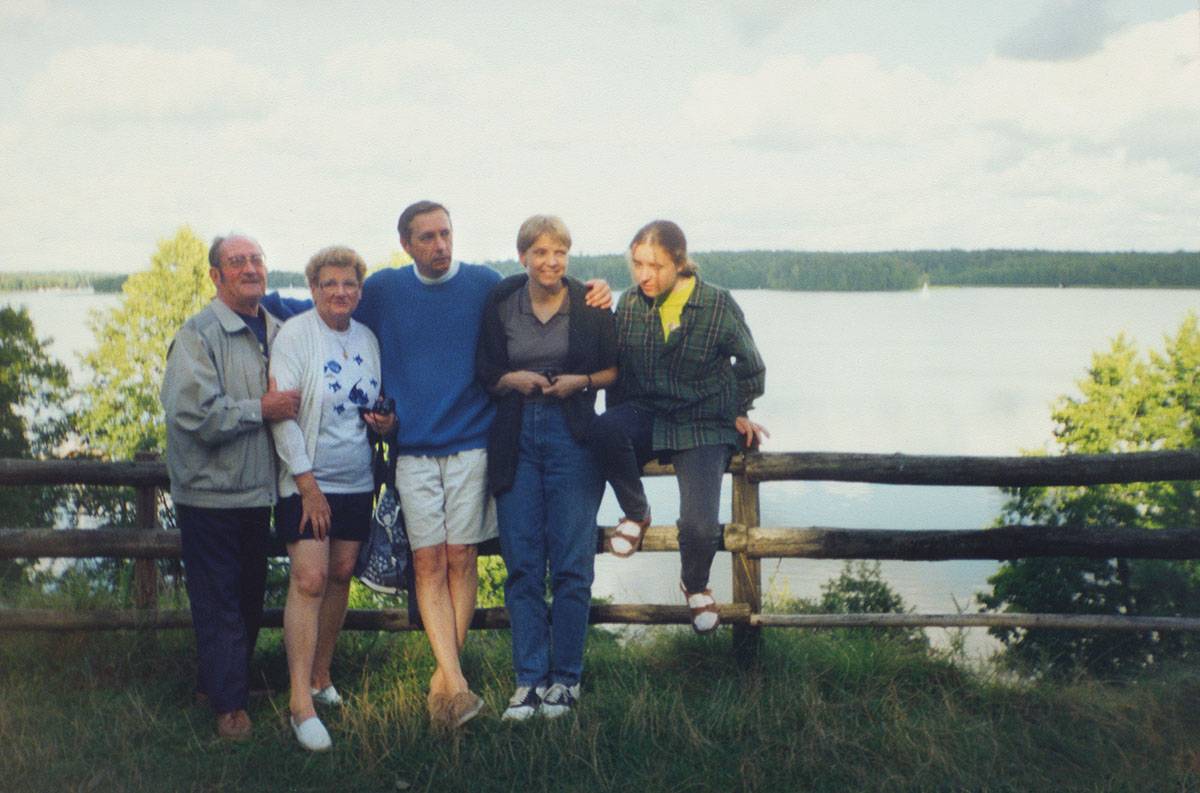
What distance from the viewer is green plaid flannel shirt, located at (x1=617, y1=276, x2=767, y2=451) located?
4.76m

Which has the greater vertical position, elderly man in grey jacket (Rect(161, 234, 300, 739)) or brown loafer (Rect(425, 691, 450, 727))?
elderly man in grey jacket (Rect(161, 234, 300, 739))

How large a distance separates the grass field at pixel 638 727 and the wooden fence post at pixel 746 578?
8 cm

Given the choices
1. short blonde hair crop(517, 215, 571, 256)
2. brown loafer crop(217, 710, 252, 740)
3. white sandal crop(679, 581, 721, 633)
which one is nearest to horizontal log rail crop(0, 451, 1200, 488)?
white sandal crop(679, 581, 721, 633)

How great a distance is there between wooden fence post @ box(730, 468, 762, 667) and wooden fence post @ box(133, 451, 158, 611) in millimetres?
2830

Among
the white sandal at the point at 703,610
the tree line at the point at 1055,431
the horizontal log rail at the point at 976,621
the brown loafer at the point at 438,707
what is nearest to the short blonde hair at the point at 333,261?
the brown loafer at the point at 438,707

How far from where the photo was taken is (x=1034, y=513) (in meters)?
23.6

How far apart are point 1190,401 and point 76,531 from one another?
98.0 ft

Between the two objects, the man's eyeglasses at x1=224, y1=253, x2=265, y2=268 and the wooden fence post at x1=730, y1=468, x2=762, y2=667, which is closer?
the man's eyeglasses at x1=224, y1=253, x2=265, y2=268

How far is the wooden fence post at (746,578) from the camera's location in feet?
17.2

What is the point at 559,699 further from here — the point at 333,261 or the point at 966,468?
the point at 966,468

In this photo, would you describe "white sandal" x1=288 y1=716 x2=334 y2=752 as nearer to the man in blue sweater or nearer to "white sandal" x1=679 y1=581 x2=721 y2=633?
the man in blue sweater

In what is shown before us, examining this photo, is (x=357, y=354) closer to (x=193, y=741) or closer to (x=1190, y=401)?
(x=193, y=741)

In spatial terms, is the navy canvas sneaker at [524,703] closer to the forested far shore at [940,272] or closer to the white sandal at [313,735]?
the white sandal at [313,735]

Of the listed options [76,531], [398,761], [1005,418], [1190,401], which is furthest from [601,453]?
[1005,418]
